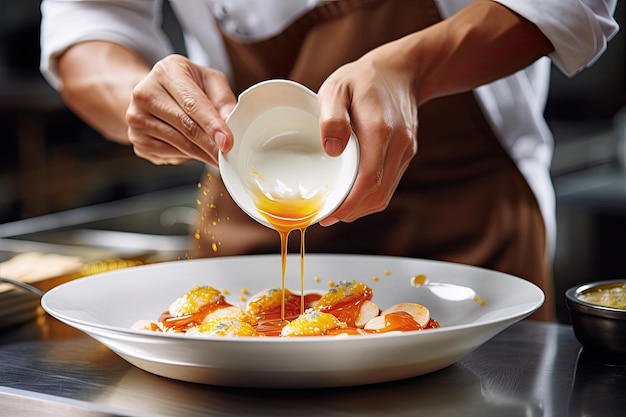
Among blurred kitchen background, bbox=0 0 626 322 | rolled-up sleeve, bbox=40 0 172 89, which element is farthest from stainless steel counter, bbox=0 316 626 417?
blurred kitchen background, bbox=0 0 626 322

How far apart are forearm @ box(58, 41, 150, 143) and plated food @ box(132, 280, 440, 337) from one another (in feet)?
1.55

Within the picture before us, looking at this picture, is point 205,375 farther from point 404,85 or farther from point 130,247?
point 130,247

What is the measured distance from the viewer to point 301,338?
0.84 m

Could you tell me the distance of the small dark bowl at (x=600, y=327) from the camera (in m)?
1.00

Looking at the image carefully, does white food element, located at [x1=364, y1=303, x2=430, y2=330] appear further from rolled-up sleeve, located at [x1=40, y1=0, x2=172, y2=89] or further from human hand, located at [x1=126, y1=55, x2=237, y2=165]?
rolled-up sleeve, located at [x1=40, y1=0, x2=172, y2=89]

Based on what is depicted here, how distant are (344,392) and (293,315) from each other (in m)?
0.27

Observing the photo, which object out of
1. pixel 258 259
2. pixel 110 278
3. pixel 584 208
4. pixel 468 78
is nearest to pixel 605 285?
pixel 468 78

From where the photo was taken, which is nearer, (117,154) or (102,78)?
(102,78)

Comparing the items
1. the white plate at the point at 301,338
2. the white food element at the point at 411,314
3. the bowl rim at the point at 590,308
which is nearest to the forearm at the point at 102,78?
the white plate at the point at 301,338

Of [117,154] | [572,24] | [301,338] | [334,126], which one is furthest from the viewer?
[117,154]

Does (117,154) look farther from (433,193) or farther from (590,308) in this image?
(590,308)

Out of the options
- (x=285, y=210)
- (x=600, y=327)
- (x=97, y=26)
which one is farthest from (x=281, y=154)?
(x=97, y=26)

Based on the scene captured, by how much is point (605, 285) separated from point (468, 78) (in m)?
0.37

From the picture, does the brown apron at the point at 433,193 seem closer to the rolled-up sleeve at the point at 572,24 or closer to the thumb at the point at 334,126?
the rolled-up sleeve at the point at 572,24
